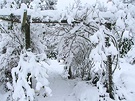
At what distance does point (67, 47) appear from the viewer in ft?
23.5

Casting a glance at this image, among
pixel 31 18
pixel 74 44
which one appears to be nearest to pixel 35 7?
pixel 31 18

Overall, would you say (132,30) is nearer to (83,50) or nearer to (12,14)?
(83,50)

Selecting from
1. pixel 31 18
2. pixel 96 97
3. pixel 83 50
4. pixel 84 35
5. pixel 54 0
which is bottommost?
pixel 96 97

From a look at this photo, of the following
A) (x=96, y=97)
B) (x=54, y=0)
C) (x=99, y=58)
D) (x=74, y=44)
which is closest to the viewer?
(x=99, y=58)

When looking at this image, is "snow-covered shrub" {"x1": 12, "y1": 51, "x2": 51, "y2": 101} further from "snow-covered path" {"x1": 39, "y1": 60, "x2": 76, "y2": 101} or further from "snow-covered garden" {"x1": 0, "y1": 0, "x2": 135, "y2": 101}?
"snow-covered path" {"x1": 39, "y1": 60, "x2": 76, "y2": 101}

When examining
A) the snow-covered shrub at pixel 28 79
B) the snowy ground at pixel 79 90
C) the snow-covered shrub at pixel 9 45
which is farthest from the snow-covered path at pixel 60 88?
the snow-covered shrub at pixel 28 79

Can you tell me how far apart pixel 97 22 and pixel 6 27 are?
2.37 m

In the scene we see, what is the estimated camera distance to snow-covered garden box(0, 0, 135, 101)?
5.11 metres

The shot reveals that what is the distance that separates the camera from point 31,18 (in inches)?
210

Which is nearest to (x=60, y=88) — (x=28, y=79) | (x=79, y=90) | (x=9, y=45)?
(x=79, y=90)

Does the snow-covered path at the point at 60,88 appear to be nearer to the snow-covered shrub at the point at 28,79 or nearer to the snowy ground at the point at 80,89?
the snowy ground at the point at 80,89

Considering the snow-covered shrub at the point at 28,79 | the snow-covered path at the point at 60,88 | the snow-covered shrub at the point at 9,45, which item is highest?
the snow-covered shrub at the point at 9,45

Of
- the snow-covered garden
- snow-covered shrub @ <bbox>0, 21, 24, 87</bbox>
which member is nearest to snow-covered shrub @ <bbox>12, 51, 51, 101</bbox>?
the snow-covered garden

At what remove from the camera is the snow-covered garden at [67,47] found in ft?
16.8
